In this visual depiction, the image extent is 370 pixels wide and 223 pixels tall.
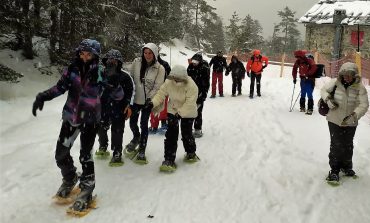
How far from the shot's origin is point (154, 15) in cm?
1891

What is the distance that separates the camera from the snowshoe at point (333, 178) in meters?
6.05

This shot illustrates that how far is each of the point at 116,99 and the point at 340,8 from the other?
118 ft

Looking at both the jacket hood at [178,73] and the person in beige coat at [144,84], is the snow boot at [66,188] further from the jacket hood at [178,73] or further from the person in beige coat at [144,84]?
the jacket hood at [178,73]

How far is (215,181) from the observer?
6250mm

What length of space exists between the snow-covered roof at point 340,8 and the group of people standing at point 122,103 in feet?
103

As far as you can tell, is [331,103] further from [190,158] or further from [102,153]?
[102,153]

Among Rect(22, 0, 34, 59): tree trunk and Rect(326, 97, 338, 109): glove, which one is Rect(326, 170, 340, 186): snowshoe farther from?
Rect(22, 0, 34, 59): tree trunk

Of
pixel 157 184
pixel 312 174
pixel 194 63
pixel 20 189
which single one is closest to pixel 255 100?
pixel 194 63

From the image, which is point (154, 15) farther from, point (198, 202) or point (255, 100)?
point (198, 202)

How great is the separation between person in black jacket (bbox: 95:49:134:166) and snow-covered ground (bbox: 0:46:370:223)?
1.73 feet

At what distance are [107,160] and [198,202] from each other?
233 centimetres

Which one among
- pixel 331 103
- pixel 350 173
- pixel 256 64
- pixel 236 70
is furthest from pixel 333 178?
pixel 236 70

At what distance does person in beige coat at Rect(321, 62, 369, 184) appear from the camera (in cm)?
580

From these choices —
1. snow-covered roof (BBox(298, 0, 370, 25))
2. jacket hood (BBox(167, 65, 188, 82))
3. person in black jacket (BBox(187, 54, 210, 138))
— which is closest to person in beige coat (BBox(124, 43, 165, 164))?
jacket hood (BBox(167, 65, 188, 82))
